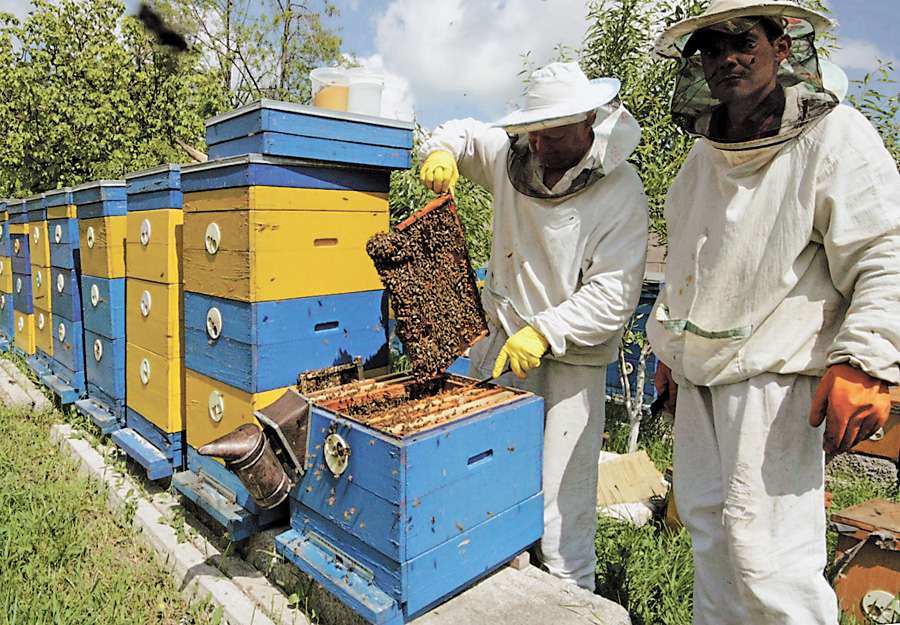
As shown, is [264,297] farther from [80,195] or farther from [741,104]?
[80,195]

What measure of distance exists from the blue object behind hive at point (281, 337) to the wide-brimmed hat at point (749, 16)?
151cm

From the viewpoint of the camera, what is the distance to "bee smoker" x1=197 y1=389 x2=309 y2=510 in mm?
1901

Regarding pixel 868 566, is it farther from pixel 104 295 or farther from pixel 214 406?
pixel 104 295

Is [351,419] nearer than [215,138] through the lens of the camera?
Yes

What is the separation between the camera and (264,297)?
2.26 metres

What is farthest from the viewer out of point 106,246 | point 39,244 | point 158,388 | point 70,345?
point 39,244

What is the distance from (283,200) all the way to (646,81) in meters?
2.66

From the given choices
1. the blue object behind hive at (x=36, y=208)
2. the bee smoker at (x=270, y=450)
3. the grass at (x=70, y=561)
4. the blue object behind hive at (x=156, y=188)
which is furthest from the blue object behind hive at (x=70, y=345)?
the bee smoker at (x=270, y=450)

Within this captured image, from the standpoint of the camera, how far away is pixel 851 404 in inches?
59.1

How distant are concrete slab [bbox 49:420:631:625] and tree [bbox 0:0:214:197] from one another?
34.6 feet

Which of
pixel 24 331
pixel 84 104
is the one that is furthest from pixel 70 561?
pixel 84 104

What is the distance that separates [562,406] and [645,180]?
6.33 ft

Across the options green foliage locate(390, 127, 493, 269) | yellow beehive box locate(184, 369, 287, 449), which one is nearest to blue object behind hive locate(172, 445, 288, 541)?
yellow beehive box locate(184, 369, 287, 449)

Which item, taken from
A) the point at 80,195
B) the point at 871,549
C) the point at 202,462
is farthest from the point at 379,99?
the point at 871,549
